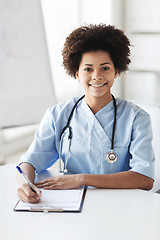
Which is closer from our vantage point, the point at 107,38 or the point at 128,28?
the point at 107,38

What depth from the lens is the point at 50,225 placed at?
1.09 meters

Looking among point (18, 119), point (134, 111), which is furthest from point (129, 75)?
point (134, 111)

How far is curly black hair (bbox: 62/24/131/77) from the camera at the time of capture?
1.39 meters

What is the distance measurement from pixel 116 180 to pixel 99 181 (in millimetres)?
62

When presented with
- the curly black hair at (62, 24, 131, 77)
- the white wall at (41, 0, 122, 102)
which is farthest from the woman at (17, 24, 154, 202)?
the white wall at (41, 0, 122, 102)

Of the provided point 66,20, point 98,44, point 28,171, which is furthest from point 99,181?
point 66,20

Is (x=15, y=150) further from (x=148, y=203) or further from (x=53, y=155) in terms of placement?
(x=148, y=203)

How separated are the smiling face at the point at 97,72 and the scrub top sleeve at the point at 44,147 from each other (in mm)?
234

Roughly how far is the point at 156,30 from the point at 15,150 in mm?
1702

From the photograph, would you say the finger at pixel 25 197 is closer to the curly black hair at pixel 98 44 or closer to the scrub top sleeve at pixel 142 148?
the scrub top sleeve at pixel 142 148

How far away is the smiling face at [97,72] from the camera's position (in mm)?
1385

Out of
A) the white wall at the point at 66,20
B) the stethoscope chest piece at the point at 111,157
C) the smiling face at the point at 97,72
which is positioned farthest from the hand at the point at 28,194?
the white wall at the point at 66,20

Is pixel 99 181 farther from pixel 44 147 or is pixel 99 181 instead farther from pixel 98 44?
pixel 98 44

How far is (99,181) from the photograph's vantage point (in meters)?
1.33
